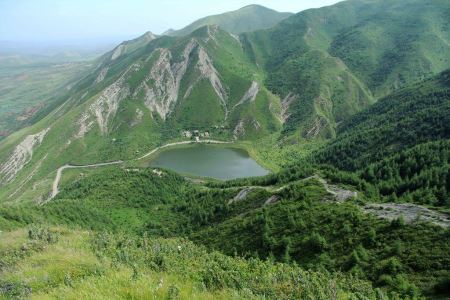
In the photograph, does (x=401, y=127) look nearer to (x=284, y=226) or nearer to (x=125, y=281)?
(x=284, y=226)

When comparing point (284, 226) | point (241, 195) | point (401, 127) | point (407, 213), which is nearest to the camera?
point (407, 213)

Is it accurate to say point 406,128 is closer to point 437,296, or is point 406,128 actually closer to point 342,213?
point 342,213

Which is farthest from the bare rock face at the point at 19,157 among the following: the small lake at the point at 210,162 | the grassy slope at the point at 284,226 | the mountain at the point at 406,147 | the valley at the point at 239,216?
the mountain at the point at 406,147

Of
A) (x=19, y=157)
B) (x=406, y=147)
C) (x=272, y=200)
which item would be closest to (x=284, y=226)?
(x=272, y=200)

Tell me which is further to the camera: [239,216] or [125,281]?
[239,216]

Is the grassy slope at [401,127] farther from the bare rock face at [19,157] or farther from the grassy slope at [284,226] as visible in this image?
the bare rock face at [19,157]

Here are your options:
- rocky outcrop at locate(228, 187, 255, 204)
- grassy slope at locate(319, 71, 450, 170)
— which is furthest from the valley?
rocky outcrop at locate(228, 187, 255, 204)
